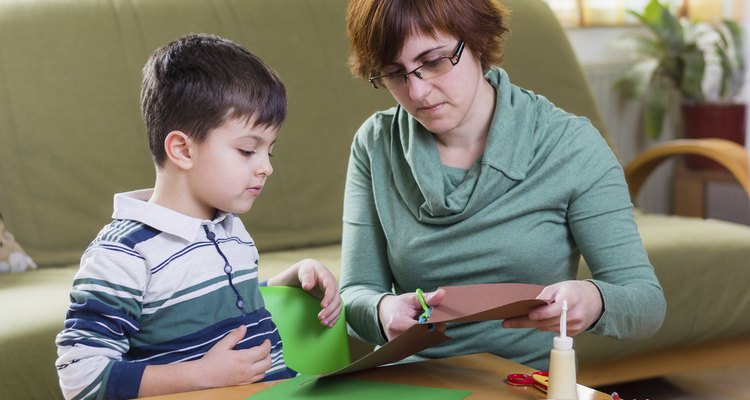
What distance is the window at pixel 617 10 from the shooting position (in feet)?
13.6

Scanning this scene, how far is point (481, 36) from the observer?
1462 millimetres

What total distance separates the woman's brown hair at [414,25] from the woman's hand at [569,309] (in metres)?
0.42

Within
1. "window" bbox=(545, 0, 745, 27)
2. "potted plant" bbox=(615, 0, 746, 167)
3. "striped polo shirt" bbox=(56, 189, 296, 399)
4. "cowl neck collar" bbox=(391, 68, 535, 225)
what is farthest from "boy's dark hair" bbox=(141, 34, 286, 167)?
"potted plant" bbox=(615, 0, 746, 167)

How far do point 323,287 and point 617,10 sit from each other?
3291 millimetres

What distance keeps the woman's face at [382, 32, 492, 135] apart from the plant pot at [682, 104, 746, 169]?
2910 millimetres

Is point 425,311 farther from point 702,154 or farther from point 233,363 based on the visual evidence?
point 702,154

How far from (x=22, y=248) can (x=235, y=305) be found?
127cm

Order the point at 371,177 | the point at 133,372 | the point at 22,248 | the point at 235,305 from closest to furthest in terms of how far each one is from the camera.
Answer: the point at 133,372
the point at 235,305
the point at 371,177
the point at 22,248

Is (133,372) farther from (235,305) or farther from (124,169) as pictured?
(124,169)

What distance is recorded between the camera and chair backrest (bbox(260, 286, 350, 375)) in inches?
52.4

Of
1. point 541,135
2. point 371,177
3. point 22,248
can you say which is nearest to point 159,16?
point 22,248

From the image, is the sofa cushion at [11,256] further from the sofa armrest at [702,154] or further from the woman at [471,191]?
the sofa armrest at [702,154]

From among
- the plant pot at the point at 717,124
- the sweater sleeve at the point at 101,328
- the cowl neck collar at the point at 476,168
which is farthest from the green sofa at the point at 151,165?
the plant pot at the point at 717,124

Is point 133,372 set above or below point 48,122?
below
